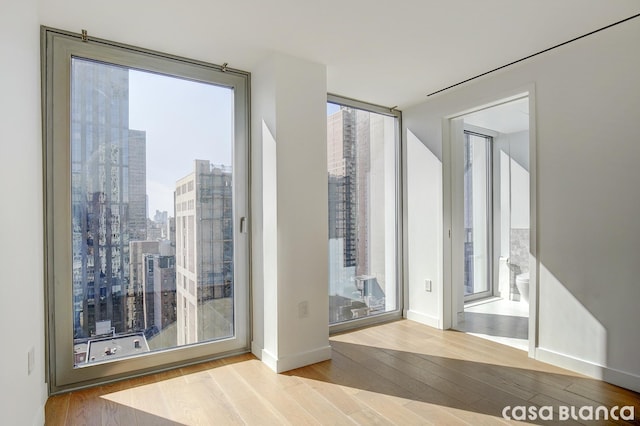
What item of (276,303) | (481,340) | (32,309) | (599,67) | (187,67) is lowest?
(481,340)

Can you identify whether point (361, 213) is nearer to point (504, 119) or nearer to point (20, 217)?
point (504, 119)

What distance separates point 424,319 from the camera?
391 centimetres

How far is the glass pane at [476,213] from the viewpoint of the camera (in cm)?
489

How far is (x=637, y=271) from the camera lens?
A: 92.7 inches

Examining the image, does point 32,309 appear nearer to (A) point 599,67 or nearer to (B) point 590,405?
(B) point 590,405

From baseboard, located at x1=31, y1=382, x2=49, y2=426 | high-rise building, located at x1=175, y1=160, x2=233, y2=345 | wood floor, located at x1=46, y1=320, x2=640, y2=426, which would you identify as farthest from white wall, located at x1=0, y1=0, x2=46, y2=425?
high-rise building, located at x1=175, y1=160, x2=233, y2=345

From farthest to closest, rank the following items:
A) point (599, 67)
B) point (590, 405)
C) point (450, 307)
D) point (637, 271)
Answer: point (450, 307), point (599, 67), point (637, 271), point (590, 405)

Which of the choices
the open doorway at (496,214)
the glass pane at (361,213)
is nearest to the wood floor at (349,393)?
the glass pane at (361,213)

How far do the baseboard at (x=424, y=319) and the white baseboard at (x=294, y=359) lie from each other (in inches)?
56.6

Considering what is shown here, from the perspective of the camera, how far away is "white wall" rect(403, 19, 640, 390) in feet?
7.84

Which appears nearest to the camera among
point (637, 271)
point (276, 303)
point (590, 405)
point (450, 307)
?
point (590, 405)

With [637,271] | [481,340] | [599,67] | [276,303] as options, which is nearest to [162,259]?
[276,303]

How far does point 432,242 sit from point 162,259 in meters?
2.75

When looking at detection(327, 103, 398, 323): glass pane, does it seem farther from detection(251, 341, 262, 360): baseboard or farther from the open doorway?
the open doorway
